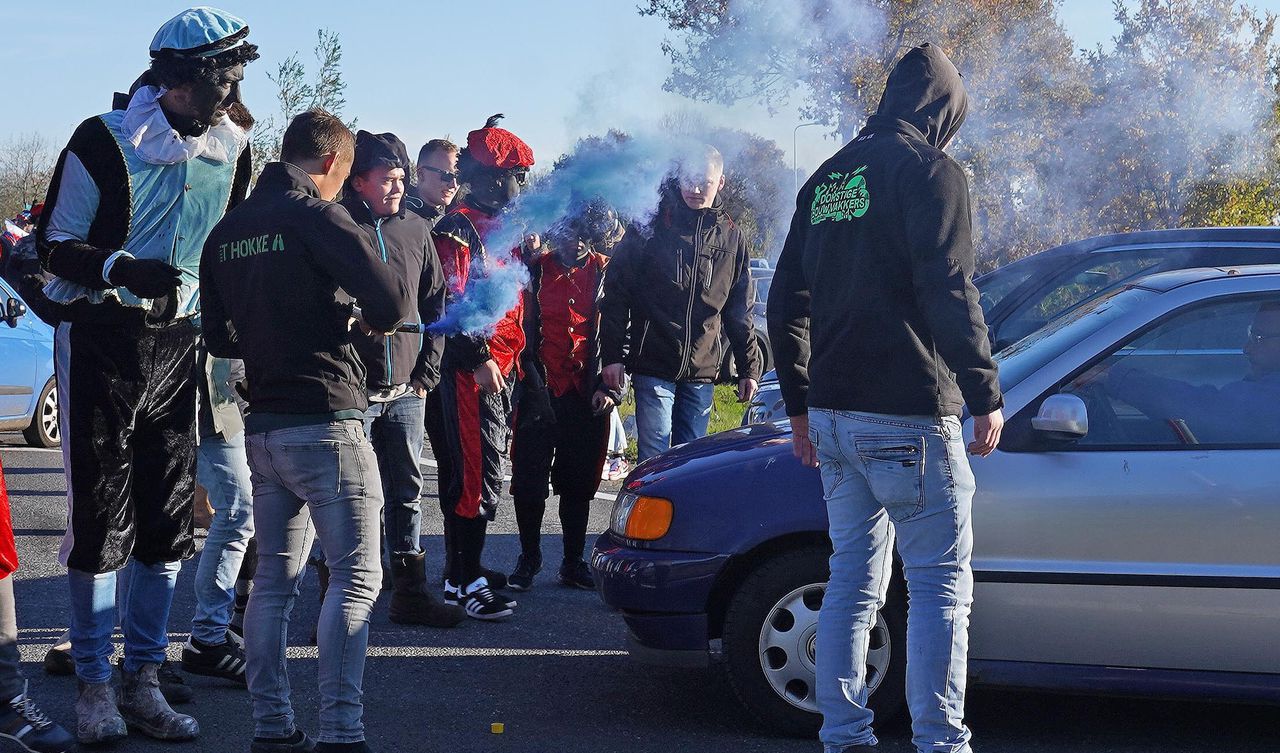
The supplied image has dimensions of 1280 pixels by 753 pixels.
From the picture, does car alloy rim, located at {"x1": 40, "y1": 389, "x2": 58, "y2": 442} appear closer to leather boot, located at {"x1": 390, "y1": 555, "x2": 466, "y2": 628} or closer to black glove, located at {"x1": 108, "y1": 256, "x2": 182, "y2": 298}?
leather boot, located at {"x1": 390, "y1": 555, "x2": 466, "y2": 628}

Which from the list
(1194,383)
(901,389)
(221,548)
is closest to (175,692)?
(221,548)

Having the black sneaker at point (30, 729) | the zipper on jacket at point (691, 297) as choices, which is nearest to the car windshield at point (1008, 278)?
the zipper on jacket at point (691, 297)

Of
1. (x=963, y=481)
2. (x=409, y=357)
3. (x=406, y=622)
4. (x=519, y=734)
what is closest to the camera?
(x=963, y=481)

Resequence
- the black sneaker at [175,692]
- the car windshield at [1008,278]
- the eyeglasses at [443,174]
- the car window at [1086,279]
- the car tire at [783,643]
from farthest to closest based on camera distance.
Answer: the car windshield at [1008,278]
the car window at [1086,279]
the eyeglasses at [443,174]
the black sneaker at [175,692]
the car tire at [783,643]

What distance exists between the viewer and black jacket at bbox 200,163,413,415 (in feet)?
11.7

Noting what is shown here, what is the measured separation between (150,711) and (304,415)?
4.09 ft

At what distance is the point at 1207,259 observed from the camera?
8.30 meters

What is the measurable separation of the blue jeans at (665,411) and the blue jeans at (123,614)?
257cm

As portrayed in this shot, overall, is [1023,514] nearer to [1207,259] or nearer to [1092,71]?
[1207,259]

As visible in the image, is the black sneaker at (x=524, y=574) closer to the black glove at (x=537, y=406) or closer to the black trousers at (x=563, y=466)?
the black trousers at (x=563, y=466)

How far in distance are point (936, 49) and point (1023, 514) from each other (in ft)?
4.77

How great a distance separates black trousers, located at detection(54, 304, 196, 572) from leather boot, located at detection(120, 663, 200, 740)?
0.37 metres

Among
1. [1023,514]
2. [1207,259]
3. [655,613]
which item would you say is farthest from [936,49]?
[1207,259]

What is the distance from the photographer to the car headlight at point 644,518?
4430mm
